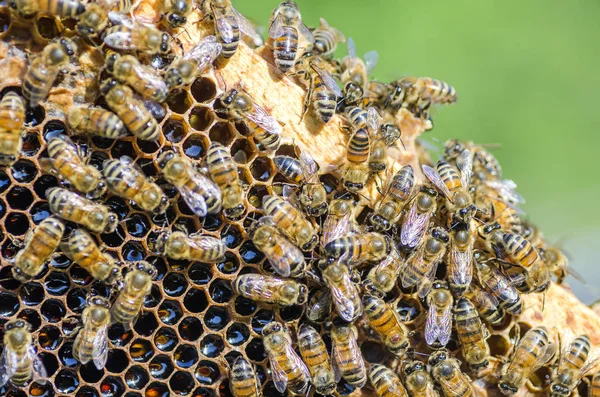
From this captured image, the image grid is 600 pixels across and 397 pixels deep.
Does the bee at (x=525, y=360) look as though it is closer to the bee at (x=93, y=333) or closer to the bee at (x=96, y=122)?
the bee at (x=93, y=333)

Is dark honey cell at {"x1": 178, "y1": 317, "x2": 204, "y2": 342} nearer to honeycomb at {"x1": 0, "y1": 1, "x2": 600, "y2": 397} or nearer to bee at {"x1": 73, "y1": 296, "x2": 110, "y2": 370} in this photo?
honeycomb at {"x1": 0, "y1": 1, "x2": 600, "y2": 397}

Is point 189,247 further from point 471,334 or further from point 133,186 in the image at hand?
point 471,334

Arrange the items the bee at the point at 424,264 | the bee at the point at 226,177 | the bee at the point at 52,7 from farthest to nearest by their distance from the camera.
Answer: the bee at the point at 424,264 → the bee at the point at 226,177 → the bee at the point at 52,7

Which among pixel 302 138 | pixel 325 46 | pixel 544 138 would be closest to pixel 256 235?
Result: pixel 302 138

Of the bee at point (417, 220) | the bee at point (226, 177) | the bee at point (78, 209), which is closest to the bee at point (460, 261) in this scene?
the bee at point (417, 220)

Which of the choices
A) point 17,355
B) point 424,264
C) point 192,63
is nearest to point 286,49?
point 192,63
